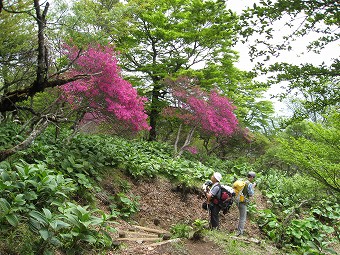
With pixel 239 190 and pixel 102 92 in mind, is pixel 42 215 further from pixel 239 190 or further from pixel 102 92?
pixel 239 190

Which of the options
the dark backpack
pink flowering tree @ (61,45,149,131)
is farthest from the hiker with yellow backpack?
pink flowering tree @ (61,45,149,131)

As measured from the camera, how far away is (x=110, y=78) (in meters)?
7.20

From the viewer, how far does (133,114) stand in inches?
295

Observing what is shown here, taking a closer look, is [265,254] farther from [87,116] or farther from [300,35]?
[87,116]

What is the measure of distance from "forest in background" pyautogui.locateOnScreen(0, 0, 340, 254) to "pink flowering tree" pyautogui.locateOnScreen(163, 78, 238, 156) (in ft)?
0.18

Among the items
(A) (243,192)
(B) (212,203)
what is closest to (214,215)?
(B) (212,203)

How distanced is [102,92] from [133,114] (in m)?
0.91

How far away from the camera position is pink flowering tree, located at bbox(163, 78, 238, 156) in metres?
12.0

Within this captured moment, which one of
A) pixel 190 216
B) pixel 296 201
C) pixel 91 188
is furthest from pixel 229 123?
pixel 91 188

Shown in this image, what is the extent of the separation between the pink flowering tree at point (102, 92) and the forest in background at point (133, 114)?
0.03 meters

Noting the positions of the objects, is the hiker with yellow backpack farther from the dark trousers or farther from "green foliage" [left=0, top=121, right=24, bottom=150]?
"green foliage" [left=0, top=121, right=24, bottom=150]

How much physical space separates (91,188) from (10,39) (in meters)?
5.48

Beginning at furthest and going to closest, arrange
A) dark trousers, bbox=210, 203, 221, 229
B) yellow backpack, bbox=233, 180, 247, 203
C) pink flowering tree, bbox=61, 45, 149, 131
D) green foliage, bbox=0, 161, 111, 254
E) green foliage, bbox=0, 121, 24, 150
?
pink flowering tree, bbox=61, 45, 149, 131, yellow backpack, bbox=233, 180, 247, 203, dark trousers, bbox=210, 203, 221, 229, green foliage, bbox=0, 121, 24, 150, green foliage, bbox=0, 161, 111, 254

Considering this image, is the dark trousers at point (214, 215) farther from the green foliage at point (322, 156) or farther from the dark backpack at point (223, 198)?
the green foliage at point (322, 156)
